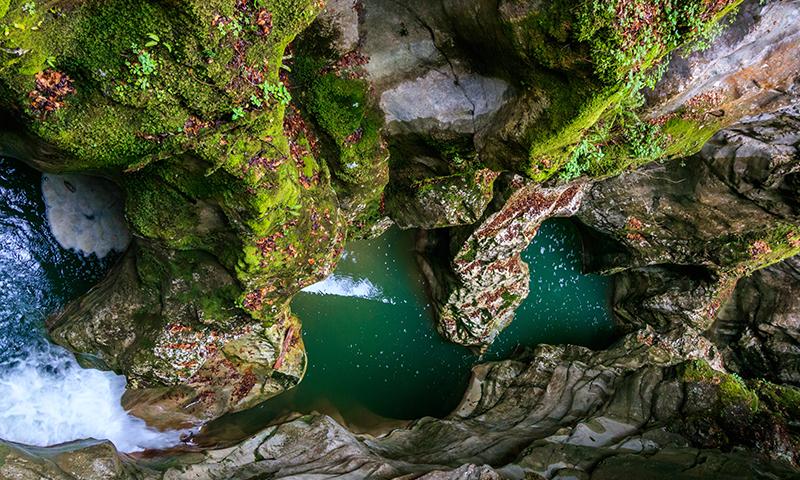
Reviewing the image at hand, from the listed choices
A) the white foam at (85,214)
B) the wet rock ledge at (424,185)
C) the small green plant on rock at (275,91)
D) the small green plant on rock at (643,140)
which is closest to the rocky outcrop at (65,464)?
the wet rock ledge at (424,185)

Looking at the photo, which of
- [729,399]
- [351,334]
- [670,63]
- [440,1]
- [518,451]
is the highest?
[440,1]

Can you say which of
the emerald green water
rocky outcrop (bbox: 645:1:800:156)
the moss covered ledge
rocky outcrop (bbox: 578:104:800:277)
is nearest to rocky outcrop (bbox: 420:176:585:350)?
the emerald green water

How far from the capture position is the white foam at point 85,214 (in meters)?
7.94

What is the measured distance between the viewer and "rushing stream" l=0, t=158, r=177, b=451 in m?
7.81

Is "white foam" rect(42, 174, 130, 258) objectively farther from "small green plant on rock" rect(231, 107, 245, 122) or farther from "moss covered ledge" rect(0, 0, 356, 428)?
"small green plant on rock" rect(231, 107, 245, 122)

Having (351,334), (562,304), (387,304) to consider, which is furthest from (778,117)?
(351,334)

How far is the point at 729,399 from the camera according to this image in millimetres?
8586

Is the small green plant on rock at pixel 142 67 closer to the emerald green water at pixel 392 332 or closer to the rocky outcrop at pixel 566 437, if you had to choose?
the rocky outcrop at pixel 566 437

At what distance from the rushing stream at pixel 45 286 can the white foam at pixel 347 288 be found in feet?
11.6

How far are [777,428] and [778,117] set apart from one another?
4.74 metres

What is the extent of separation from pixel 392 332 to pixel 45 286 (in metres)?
6.35

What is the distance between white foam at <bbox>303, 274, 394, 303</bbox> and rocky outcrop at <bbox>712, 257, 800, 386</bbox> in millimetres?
8521

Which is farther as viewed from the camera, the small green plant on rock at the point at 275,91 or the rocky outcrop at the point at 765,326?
the rocky outcrop at the point at 765,326

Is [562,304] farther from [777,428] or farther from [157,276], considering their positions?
[157,276]
